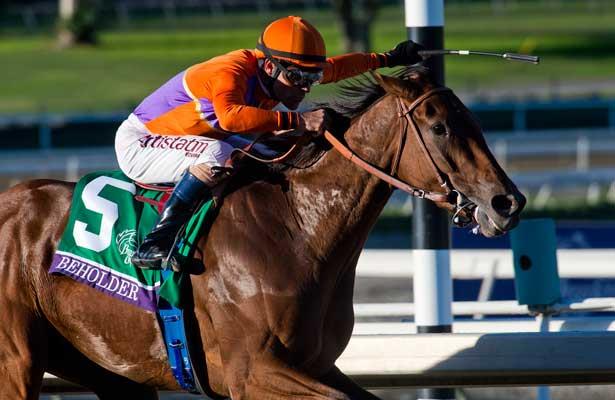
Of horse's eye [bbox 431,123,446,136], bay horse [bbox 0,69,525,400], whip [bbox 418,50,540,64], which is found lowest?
bay horse [bbox 0,69,525,400]

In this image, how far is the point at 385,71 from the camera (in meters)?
10.8

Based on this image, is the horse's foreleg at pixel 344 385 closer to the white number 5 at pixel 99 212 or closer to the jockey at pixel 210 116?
the jockey at pixel 210 116

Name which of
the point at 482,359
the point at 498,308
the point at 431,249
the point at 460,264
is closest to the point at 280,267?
the point at 482,359

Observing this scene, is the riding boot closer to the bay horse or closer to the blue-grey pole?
the bay horse

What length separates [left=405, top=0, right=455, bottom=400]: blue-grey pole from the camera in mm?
4723

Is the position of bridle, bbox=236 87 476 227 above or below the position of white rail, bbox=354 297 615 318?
above

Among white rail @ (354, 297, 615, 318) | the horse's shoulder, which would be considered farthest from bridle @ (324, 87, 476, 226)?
white rail @ (354, 297, 615, 318)

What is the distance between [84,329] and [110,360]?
143 millimetres

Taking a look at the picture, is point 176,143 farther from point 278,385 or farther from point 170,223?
point 278,385

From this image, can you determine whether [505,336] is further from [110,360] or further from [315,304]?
[110,360]

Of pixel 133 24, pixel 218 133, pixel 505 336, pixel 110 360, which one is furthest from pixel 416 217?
pixel 133 24

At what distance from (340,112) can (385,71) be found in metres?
6.68

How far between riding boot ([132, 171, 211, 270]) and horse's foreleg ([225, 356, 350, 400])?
0.44 m

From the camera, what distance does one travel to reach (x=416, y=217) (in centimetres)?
486
